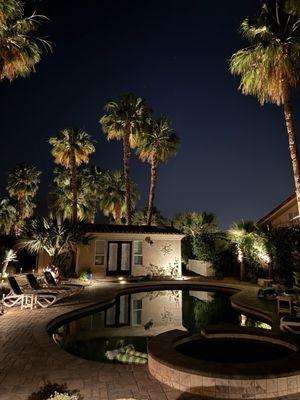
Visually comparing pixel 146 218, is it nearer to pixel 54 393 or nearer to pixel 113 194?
pixel 113 194

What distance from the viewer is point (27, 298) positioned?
1204cm

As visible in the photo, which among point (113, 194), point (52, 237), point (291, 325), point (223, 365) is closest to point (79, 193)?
point (113, 194)

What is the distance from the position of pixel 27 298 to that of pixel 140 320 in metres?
4.51

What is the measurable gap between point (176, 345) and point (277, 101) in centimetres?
1316

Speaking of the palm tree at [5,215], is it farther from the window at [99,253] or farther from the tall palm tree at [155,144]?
the window at [99,253]

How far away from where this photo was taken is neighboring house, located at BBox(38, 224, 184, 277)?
21.8 meters

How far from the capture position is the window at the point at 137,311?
11.8 meters

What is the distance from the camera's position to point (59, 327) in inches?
411

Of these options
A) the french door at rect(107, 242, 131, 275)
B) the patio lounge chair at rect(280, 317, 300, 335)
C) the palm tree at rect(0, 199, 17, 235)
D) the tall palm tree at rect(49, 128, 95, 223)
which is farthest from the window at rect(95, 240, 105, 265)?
the palm tree at rect(0, 199, 17, 235)

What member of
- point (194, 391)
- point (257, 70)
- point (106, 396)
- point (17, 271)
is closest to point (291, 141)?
point (257, 70)

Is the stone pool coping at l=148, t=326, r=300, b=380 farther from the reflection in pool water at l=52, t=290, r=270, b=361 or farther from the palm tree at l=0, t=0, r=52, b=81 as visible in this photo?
the palm tree at l=0, t=0, r=52, b=81

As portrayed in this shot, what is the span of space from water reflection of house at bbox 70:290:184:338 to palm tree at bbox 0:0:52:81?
11.7 meters

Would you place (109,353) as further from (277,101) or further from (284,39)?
(284,39)

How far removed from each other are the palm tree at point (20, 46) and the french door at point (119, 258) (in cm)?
1260
